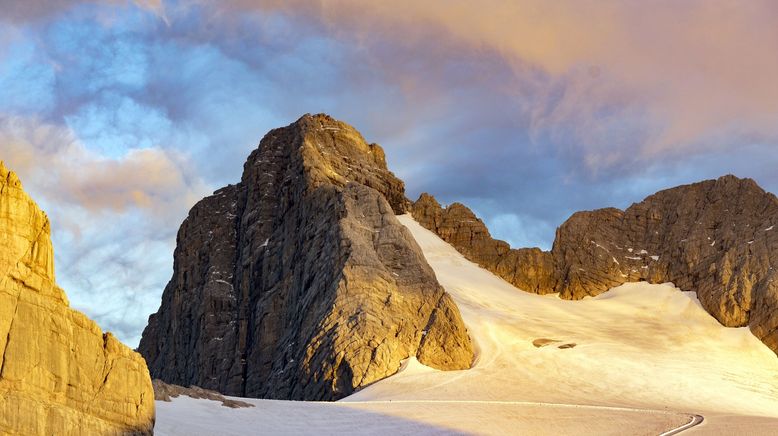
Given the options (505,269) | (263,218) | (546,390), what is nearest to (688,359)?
(546,390)

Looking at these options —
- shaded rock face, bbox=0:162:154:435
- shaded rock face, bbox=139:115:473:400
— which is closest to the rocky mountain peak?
shaded rock face, bbox=139:115:473:400

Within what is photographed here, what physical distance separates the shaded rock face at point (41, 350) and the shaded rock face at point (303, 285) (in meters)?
37.7

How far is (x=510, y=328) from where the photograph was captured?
77188mm

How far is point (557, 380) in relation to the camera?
6412cm

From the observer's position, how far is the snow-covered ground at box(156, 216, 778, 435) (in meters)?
39.7

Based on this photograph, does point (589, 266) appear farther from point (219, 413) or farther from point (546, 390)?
point (219, 413)

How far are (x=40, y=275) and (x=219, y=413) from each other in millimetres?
14676

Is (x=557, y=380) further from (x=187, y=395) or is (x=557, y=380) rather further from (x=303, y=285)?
(x=187, y=395)

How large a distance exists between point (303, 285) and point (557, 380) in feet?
75.3

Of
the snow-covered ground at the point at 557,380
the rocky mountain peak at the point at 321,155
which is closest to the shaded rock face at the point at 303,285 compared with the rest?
the rocky mountain peak at the point at 321,155

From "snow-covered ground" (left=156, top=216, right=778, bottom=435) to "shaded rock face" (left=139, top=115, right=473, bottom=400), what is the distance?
4020 mm

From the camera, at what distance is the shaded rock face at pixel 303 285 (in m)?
66.5

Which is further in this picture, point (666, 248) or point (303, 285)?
point (666, 248)

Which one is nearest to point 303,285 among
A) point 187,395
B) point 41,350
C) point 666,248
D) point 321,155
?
point 321,155
